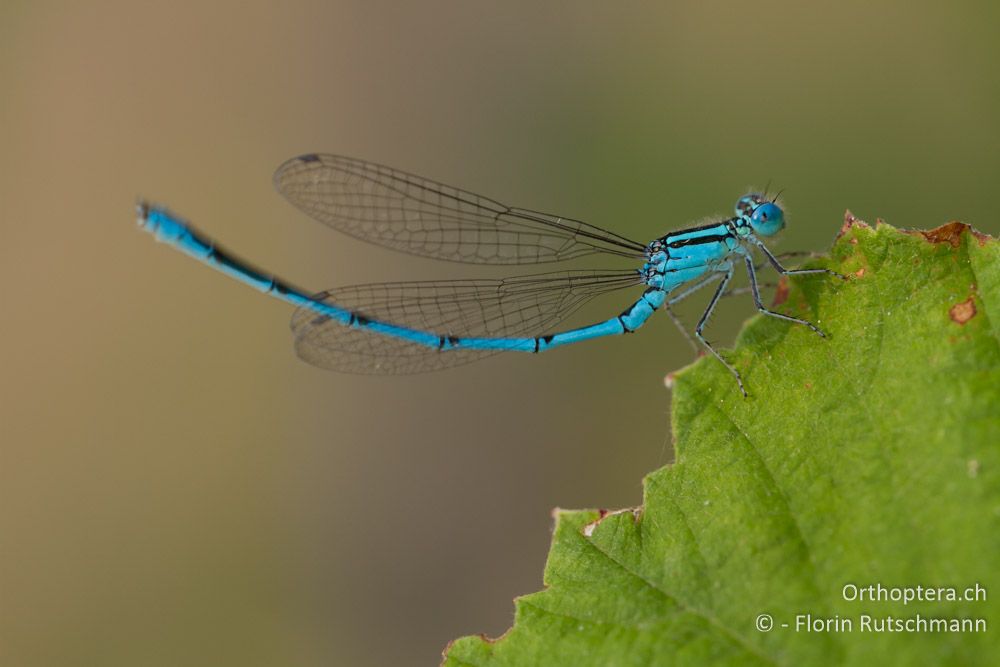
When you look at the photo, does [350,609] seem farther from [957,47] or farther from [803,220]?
[957,47]

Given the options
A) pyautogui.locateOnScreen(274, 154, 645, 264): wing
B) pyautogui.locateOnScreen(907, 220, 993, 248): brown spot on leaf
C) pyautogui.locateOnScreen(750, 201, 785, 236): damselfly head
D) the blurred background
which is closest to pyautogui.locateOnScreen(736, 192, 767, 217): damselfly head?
pyautogui.locateOnScreen(750, 201, 785, 236): damselfly head

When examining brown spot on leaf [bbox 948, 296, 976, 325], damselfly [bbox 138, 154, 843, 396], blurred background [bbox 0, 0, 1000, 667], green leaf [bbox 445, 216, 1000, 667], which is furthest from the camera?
blurred background [bbox 0, 0, 1000, 667]

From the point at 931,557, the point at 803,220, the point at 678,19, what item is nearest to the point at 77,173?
the point at 678,19

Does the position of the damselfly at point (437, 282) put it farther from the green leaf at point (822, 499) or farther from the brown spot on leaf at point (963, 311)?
the brown spot on leaf at point (963, 311)

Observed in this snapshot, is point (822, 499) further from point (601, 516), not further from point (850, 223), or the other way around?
point (850, 223)

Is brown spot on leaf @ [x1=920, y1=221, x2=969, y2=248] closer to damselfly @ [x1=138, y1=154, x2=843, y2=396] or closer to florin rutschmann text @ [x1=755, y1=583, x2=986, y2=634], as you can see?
florin rutschmann text @ [x1=755, y1=583, x2=986, y2=634]

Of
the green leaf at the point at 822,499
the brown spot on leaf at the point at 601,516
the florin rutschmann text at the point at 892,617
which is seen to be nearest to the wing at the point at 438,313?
the green leaf at the point at 822,499

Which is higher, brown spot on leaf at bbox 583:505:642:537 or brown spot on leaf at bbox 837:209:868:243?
brown spot on leaf at bbox 837:209:868:243
